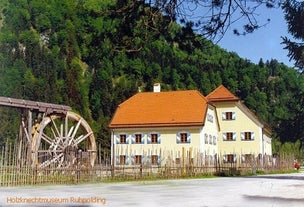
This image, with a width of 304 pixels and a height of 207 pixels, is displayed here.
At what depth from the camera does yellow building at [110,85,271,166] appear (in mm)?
41281

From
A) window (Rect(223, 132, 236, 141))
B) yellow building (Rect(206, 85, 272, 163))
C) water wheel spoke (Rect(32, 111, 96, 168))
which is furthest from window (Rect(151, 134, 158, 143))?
water wheel spoke (Rect(32, 111, 96, 168))

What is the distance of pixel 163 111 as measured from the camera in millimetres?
44031

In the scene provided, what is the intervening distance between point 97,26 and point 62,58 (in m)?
91.9

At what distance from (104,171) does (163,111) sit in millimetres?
23000

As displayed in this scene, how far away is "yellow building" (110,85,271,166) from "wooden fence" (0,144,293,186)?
25.3ft

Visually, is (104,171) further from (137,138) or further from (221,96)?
(221,96)

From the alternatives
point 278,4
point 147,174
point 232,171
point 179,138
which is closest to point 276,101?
point 179,138

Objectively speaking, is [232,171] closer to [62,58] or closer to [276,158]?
[276,158]

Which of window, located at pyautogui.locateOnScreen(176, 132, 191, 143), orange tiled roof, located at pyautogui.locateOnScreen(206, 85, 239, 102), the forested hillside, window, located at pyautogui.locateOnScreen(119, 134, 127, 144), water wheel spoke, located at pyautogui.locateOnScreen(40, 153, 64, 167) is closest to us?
water wheel spoke, located at pyautogui.locateOnScreen(40, 153, 64, 167)

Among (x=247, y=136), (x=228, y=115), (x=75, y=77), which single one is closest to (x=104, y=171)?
(x=247, y=136)

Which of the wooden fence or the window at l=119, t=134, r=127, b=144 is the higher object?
the window at l=119, t=134, r=127, b=144

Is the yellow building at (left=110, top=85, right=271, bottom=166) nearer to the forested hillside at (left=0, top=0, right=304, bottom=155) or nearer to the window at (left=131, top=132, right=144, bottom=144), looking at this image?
the window at (left=131, top=132, right=144, bottom=144)

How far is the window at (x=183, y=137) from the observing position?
4091 cm

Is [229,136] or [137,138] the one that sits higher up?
[229,136]
